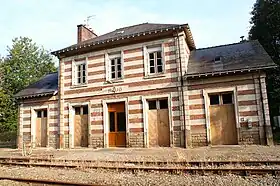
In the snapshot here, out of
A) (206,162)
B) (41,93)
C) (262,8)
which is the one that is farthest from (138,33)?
(262,8)

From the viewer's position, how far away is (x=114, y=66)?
15789 millimetres

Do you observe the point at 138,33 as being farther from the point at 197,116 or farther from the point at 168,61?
the point at 197,116

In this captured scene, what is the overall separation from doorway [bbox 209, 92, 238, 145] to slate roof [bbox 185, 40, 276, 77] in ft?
4.57

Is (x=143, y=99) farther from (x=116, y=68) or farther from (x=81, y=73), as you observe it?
(x=81, y=73)

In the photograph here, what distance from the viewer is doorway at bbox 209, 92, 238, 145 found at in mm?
13039

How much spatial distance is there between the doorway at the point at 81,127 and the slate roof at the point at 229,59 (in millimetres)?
6868

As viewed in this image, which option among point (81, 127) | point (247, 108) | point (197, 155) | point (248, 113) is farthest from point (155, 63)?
point (197, 155)

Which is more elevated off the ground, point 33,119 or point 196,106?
point 196,106

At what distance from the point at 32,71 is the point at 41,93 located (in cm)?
2191

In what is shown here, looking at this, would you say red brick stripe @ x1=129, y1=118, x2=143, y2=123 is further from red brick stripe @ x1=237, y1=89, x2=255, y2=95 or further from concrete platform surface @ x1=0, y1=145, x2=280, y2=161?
red brick stripe @ x1=237, y1=89, x2=255, y2=95

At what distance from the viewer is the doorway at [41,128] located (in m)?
17.3

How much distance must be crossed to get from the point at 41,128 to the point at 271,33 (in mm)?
20929

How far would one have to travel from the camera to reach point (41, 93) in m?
17.5

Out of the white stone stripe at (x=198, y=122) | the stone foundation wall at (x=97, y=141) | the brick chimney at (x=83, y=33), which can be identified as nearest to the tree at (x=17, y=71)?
the brick chimney at (x=83, y=33)
